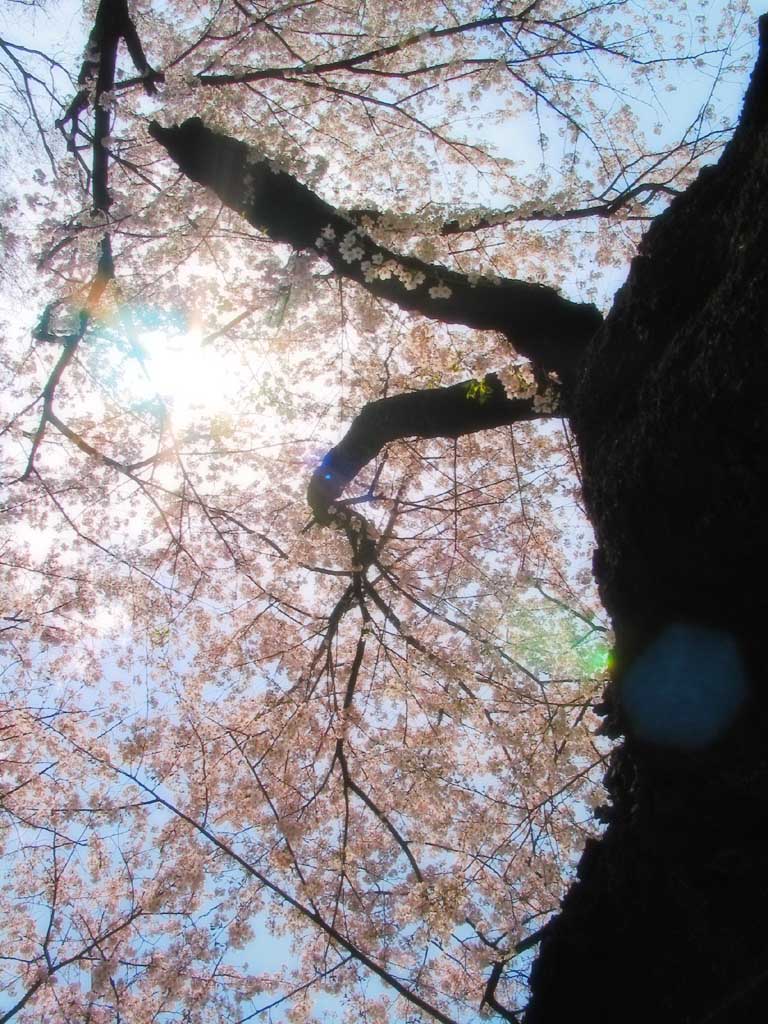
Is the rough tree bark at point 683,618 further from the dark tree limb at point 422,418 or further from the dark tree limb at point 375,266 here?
the dark tree limb at point 422,418

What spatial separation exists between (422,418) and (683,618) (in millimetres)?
2519

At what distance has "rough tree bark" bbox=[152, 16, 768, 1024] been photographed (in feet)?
5.07

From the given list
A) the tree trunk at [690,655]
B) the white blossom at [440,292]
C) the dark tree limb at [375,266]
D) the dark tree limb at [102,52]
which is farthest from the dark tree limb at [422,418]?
the dark tree limb at [102,52]

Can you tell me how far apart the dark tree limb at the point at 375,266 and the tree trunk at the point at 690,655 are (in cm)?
113

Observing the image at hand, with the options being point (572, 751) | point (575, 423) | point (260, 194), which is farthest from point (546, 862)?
point (260, 194)

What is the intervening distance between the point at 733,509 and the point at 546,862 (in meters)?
4.94

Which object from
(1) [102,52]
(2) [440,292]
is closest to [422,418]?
(2) [440,292]

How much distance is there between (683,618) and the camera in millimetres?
1973

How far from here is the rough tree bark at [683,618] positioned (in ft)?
5.07

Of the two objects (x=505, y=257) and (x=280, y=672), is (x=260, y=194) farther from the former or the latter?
(x=280, y=672)

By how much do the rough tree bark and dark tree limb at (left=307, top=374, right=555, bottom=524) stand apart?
3.97ft

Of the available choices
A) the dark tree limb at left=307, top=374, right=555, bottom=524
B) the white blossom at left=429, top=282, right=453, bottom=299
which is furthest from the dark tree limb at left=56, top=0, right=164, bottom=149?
the white blossom at left=429, top=282, right=453, bottom=299

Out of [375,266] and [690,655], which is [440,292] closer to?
[375,266]

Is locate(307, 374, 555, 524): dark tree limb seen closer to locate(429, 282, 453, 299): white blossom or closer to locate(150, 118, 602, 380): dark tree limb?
locate(150, 118, 602, 380): dark tree limb
